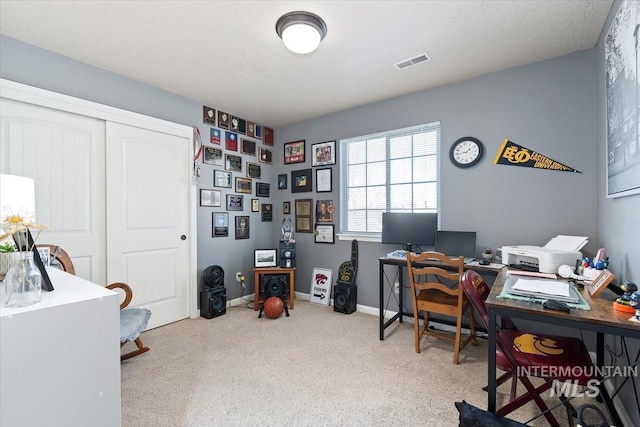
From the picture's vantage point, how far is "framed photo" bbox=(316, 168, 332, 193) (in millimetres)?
3867

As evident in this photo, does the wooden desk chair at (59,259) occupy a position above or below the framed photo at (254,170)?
below

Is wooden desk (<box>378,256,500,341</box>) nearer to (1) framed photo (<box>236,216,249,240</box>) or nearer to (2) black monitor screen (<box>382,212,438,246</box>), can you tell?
(2) black monitor screen (<box>382,212,438,246</box>)

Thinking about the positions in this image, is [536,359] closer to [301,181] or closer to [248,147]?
[301,181]

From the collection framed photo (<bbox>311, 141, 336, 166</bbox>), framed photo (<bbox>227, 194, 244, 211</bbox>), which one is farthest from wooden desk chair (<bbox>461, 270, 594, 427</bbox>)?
framed photo (<bbox>227, 194, 244, 211</bbox>)

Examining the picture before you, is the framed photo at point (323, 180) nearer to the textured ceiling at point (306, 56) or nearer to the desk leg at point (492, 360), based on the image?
the textured ceiling at point (306, 56)

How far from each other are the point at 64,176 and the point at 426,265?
3313mm

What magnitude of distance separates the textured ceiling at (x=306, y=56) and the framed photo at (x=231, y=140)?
0.79 m

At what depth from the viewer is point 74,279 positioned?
1423mm

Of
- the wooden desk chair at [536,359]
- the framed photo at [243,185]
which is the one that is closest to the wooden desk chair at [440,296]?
the wooden desk chair at [536,359]

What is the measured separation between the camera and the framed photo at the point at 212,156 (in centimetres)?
355

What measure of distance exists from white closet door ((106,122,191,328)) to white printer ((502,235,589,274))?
3274 mm

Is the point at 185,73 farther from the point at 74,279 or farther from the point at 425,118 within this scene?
the point at 425,118

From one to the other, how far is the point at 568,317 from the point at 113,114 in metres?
3.62

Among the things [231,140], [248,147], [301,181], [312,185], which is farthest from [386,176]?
[231,140]
